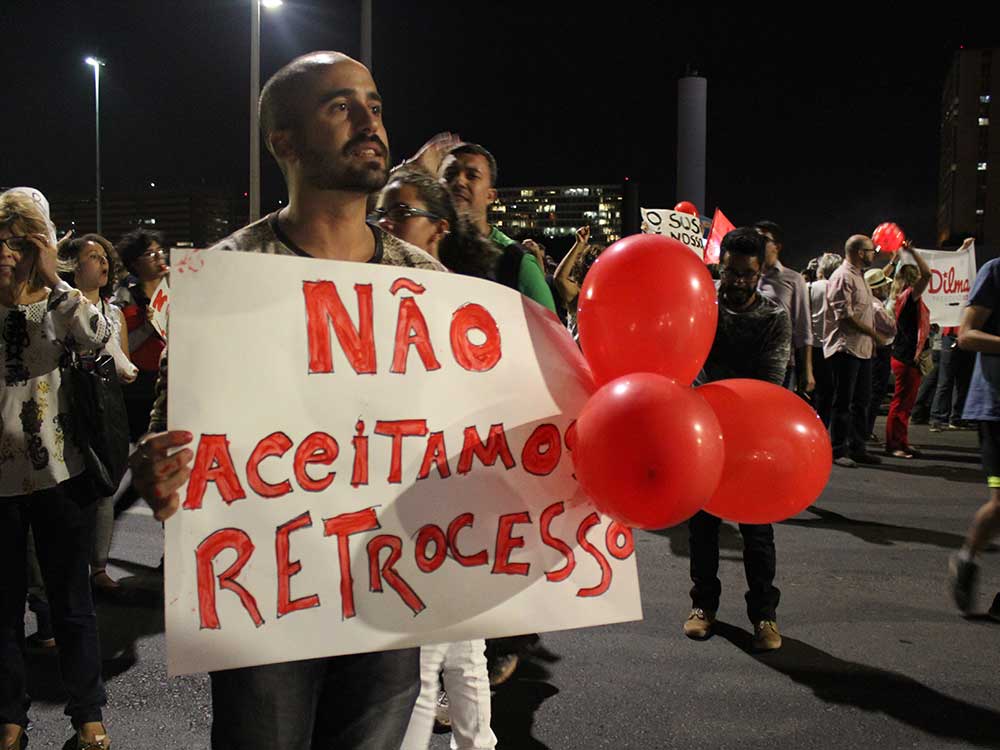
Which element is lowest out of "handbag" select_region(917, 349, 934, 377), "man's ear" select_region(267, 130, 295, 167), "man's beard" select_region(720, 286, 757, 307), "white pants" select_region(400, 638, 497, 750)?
"white pants" select_region(400, 638, 497, 750)

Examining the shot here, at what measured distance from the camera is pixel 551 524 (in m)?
1.83

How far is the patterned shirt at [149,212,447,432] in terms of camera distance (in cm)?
163

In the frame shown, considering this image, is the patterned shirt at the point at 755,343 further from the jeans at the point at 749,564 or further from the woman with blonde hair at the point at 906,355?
the woman with blonde hair at the point at 906,355

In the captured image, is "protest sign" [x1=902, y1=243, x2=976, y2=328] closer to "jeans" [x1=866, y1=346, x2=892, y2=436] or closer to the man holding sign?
"jeans" [x1=866, y1=346, x2=892, y2=436]

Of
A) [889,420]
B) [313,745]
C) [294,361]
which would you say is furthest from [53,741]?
[889,420]

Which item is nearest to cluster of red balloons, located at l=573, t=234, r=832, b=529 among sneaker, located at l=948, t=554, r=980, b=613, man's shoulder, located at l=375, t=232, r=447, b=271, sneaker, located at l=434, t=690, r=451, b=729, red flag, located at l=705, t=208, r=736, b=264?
man's shoulder, located at l=375, t=232, r=447, b=271

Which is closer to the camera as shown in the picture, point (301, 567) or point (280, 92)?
point (301, 567)

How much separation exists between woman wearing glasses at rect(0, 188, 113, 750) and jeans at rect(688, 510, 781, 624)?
254 cm

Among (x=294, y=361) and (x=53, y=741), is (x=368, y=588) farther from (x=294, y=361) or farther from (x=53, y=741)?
(x=53, y=741)

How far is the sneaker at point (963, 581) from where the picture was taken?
3945 mm

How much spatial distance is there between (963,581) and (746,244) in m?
1.92

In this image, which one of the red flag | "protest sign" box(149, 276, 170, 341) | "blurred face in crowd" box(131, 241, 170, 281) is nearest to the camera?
"protest sign" box(149, 276, 170, 341)

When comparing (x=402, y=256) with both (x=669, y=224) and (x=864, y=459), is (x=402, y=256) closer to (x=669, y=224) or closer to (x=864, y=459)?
(x=669, y=224)

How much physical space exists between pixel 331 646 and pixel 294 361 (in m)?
0.55
